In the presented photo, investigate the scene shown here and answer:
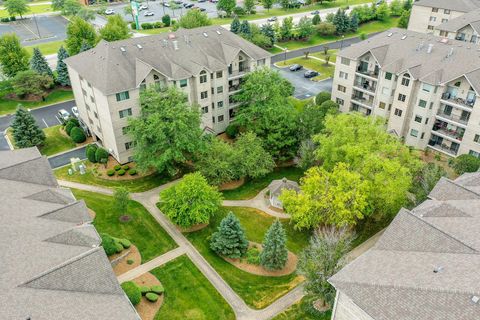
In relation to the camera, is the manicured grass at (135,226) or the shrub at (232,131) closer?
the manicured grass at (135,226)

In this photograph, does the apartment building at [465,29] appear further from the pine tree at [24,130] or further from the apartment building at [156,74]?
the pine tree at [24,130]

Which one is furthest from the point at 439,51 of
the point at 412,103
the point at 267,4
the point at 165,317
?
the point at 267,4

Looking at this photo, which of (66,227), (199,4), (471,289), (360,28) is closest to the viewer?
(471,289)

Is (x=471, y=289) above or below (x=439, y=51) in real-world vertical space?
below

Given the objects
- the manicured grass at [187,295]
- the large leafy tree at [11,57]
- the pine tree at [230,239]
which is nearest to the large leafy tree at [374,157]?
the pine tree at [230,239]

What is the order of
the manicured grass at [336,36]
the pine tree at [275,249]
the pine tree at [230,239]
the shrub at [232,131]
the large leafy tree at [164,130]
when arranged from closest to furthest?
the pine tree at [275,249], the pine tree at [230,239], the large leafy tree at [164,130], the shrub at [232,131], the manicured grass at [336,36]

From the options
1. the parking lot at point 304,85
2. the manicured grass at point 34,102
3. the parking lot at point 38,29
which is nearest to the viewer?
the manicured grass at point 34,102

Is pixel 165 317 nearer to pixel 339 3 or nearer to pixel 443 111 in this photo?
pixel 443 111
